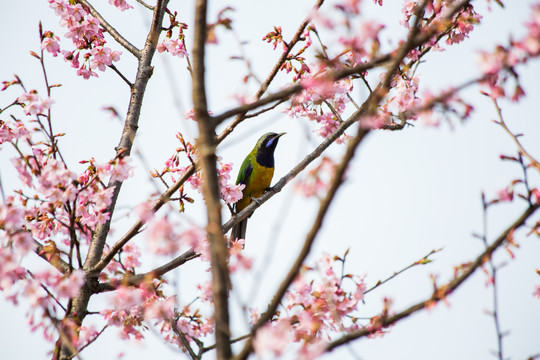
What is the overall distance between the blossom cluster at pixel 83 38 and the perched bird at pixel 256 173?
9.69ft

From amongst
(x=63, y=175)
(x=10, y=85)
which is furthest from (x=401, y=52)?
(x=10, y=85)

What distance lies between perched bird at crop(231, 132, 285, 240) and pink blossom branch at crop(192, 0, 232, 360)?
16.0ft

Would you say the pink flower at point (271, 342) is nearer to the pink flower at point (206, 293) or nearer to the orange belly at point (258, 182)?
the pink flower at point (206, 293)

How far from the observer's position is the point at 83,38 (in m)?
4.57

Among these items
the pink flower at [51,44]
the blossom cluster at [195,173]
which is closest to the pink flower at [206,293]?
the blossom cluster at [195,173]

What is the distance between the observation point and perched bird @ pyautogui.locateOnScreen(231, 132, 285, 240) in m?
6.95

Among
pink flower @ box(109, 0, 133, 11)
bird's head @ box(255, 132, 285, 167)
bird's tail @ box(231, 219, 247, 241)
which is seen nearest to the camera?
pink flower @ box(109, 0, 133, 11)

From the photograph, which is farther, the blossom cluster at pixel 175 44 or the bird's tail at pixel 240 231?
the bird's tail at pixel 240 231

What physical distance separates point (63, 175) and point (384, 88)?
92.6 inches

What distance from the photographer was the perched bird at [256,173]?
22.8 feet

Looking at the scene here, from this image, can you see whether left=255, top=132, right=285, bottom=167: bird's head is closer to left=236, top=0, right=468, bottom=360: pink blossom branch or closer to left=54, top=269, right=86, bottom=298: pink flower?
left=54, top=269, right=86, bottom=298: pink flower

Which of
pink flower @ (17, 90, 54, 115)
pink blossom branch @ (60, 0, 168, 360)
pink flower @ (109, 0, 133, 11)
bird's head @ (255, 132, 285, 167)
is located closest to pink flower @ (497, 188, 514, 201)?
pink blossom branch @ (60, 0, 168, 360)

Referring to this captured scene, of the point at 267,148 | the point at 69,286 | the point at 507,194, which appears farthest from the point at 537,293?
the point at 267,148

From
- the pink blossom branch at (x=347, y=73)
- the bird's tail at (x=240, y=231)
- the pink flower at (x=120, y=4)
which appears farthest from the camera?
the bird's tail at (x=240, y=231)
